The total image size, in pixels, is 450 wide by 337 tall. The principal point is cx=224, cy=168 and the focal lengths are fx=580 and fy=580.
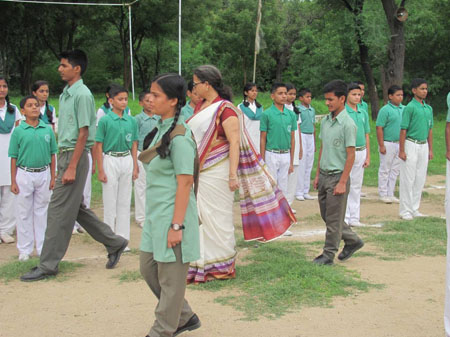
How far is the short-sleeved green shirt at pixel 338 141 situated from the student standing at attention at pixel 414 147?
111 inches

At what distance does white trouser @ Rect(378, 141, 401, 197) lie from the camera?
1006 centimetres

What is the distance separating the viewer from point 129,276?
227 inches

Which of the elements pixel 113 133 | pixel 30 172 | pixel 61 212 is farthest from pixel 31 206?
Answer: pixel 113 133

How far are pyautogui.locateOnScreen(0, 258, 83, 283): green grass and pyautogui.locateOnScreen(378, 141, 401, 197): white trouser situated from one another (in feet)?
19.4

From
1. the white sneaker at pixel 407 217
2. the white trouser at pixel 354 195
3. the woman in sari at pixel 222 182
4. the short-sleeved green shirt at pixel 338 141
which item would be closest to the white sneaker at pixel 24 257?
the woman in sari at pixel 222 182

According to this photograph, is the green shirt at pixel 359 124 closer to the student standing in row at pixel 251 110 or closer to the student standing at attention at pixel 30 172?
the student standing in row at pixel 251 110

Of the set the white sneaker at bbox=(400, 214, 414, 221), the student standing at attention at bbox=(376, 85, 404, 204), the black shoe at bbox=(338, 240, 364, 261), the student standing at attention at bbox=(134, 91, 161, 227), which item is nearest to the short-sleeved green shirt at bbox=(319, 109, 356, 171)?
the black shoe at bbox=(338, 240, 364, 261)

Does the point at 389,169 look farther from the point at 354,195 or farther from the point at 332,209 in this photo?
the point at 332,209

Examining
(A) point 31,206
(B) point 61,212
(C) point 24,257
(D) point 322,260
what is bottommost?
(C) point 24,257

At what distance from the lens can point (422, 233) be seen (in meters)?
7.62

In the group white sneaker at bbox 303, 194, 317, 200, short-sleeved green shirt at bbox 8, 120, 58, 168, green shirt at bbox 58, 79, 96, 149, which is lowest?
white sneaker at bbox 303, 194, 317, 200

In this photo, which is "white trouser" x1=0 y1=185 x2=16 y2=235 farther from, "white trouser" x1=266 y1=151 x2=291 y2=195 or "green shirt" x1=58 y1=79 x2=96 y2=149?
"white trouser" x1=266 y1=151 x2=291 y2=195

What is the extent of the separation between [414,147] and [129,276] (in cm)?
494

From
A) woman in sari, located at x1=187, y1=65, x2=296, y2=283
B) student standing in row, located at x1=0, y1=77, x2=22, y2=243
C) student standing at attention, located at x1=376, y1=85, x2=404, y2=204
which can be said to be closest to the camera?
woman in sari, located at x1=187, y1=65, x2=296, y2=283
